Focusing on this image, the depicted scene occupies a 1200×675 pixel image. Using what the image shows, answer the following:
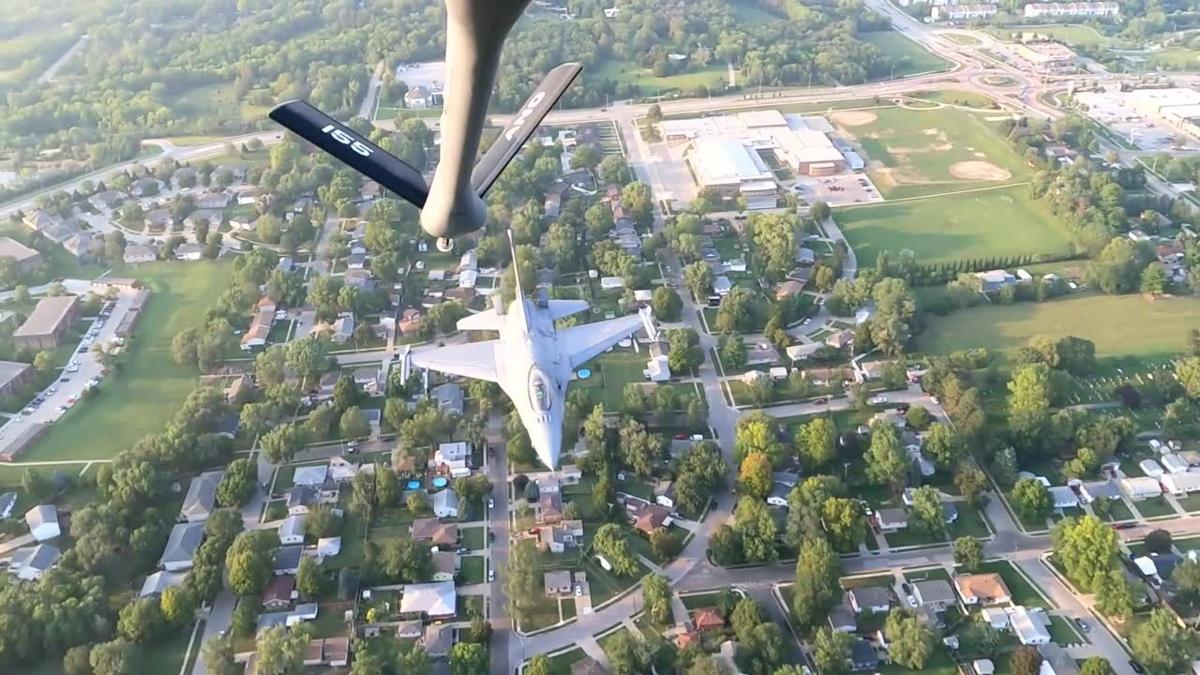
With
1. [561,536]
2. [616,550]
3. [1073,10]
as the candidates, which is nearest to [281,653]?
[561,536]

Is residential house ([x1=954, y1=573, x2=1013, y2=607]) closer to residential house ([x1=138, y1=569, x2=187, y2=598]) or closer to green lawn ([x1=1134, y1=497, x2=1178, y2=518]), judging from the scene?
green lawn ([x1=1134, y1=497, x2=1178, y2=518])

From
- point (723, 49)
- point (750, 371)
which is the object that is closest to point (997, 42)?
point (723, 49)

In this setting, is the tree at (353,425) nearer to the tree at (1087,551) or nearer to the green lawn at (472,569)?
the green lawn at (472,569)

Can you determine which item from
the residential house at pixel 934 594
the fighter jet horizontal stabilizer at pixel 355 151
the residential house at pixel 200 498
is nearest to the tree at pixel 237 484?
the residential house at pixel 200 498

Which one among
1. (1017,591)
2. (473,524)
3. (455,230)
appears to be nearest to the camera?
(455,230)

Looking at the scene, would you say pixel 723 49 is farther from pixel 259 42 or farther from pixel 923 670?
pixel 923 670

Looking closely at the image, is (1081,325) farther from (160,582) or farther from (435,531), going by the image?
(160,582)
